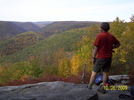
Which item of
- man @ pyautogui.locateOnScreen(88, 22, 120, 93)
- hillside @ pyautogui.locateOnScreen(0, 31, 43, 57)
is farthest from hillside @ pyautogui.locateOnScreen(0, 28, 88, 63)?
man @ pyautogui.locateOnScreen(88, 22, 120, 93)

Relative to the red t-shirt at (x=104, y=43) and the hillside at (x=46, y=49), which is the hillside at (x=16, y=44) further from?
the red t-shirt at (x=104, y=43)

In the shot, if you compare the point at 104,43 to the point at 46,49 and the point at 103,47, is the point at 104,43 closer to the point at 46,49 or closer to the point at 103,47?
the point at 103,47

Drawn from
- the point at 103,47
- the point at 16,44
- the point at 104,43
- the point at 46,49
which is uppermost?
the point at 104,43

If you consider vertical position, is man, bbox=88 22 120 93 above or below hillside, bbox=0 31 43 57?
above

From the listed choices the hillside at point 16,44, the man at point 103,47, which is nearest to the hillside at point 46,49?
the hillside at point 16,44

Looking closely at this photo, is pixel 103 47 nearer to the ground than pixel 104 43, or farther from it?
nearer to the ground

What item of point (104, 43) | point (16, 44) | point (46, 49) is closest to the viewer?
point (104, 43)

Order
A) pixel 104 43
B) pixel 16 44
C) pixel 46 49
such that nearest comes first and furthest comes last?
pixel 104 43 < pixel 46 49 < pixel 16 44

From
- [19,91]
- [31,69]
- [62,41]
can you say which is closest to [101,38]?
[19,91]

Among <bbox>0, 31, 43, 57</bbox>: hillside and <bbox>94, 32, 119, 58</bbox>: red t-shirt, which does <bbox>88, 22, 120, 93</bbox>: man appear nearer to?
<bbox>94, 32, 119, 58</bbox>: red t-shirt

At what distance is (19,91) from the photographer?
486 centimetres

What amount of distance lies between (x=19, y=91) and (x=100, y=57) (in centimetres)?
289

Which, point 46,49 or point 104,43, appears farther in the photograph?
point 46,49

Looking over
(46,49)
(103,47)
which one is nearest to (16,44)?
(46,49)
